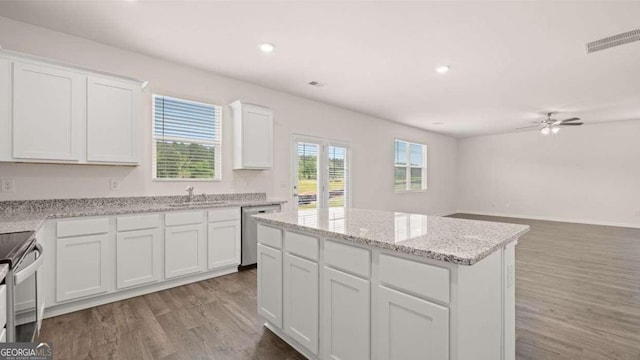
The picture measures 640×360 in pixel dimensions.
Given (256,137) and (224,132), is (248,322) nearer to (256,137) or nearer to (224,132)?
(256,137)

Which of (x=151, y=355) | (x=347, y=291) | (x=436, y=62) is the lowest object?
(x=151, y=355)

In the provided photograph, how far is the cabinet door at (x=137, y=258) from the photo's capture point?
288cm

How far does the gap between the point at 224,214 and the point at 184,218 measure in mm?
473

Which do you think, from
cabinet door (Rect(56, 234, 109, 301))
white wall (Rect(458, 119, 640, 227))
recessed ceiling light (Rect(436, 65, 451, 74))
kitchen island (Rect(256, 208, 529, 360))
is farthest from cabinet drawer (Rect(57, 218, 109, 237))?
white wall (Rect(458, 119, 640, 227))

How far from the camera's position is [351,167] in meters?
6.18

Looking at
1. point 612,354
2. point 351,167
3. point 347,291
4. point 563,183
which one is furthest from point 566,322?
point 563,183

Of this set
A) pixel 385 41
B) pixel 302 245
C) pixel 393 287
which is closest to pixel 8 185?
pixel 302 245

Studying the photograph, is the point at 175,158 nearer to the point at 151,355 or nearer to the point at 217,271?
the point at 217,271

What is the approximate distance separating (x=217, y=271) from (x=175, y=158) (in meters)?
1.55

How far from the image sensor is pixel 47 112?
2.67 m

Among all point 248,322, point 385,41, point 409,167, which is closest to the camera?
A: point 248,322

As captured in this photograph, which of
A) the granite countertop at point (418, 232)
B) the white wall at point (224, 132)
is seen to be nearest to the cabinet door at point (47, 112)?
the white wall at point (224, 132)

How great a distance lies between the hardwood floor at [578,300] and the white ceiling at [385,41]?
8.50 feet

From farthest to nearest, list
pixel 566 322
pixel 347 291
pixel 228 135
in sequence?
pixel 228 135 < pixel 566 322 < pixel 347 291
